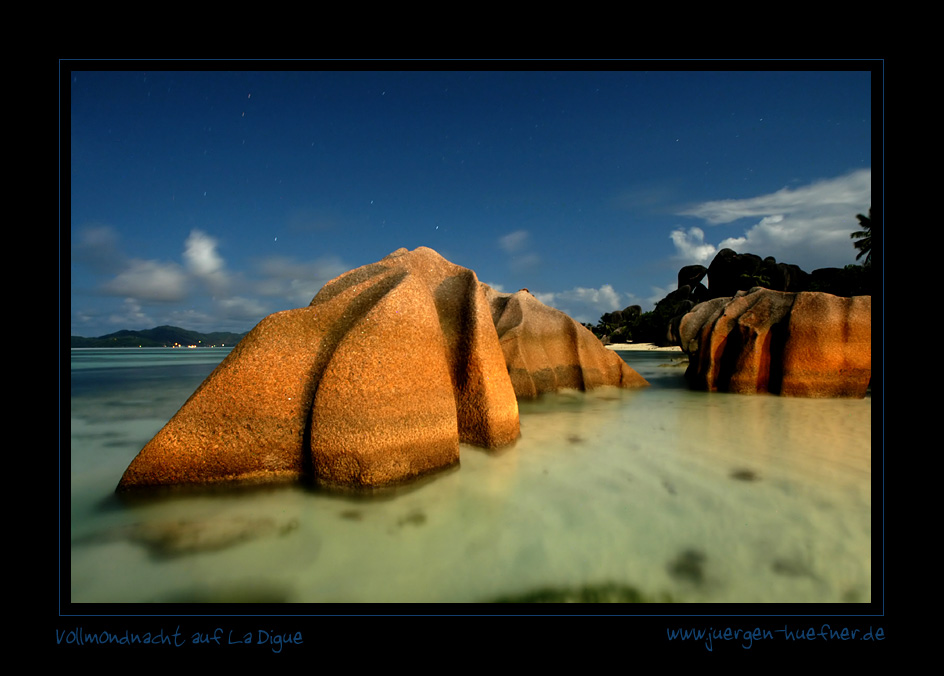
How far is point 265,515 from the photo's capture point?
2.79 m

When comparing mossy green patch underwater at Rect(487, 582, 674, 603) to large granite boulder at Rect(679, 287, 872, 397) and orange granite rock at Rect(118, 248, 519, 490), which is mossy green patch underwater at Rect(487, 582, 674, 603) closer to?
orange granite rock at Rect(118, 248, 519, 490)

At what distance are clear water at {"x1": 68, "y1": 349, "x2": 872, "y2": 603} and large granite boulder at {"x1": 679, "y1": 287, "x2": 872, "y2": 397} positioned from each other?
11.7ft

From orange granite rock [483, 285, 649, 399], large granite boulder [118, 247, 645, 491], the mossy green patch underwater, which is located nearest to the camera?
the mossy green patch underwater

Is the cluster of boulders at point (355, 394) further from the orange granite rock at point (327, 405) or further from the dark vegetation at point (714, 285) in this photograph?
Answer: the dark vegetation at point (714, 285)

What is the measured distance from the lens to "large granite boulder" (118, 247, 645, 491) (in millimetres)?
3107

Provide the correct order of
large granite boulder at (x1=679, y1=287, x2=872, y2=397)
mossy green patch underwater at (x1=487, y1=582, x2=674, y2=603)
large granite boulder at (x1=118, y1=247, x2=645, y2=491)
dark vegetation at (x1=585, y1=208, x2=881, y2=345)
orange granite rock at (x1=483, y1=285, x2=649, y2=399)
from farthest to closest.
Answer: dark vegetation at (x1=585, y1=208, x2=881, y2=345), orange granite rock at (x1=483, y1=285, x2=649, y2=399), large granite boulder at (x1=679, y1=287, x2=872, y2=397), large granite boulder at (x1=118, y1=247, x2=645, y2=491), mossy green patch underwater at (x1=487, y1=582, x2=674, y2=603)

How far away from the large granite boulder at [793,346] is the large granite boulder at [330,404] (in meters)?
6.82

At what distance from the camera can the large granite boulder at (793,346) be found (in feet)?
23.3

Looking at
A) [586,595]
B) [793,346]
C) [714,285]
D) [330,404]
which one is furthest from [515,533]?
[714,285]

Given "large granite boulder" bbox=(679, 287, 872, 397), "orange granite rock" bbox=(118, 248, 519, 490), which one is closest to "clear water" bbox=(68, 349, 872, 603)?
"orange granite rock" bbox=(118, 248, 519, 490)

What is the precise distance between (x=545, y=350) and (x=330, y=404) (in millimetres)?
6295

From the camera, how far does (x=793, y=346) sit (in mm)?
7406
